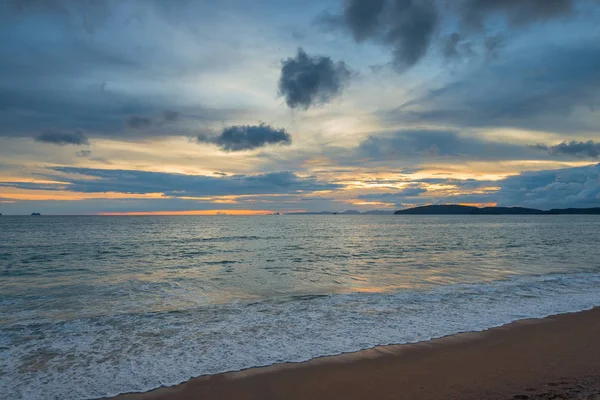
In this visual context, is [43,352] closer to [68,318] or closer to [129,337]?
[129,337]

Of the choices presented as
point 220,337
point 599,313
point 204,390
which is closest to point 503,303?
point 599,313

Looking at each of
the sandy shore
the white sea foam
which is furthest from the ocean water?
the sandy shore

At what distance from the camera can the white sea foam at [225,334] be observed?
8.52 meters

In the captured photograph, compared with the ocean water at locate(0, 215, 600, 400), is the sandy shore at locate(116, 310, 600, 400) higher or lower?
higher

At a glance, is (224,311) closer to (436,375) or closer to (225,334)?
(225,334)

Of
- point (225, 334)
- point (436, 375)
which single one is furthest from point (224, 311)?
point (436, 375)

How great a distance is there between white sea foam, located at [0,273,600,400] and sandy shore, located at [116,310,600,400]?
25.4 inches

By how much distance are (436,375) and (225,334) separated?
6429 mm

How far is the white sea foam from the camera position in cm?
852

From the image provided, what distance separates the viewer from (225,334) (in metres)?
11.5

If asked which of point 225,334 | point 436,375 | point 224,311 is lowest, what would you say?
point 224,311

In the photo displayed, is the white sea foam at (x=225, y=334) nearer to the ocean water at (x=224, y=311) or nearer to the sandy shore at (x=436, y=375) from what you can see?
the ocean water at (x=224, y=311)

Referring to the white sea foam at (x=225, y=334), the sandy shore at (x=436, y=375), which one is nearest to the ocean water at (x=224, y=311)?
the white sea foam at (x=225, y=334)

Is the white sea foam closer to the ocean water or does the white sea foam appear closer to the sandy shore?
the ocean water
